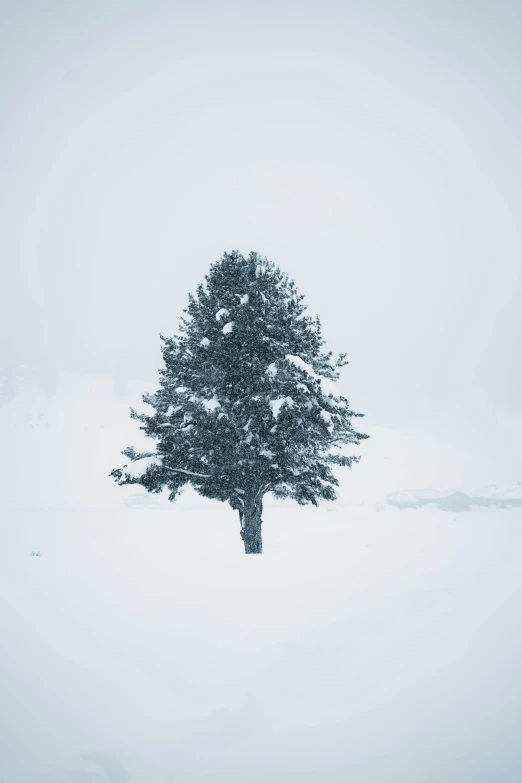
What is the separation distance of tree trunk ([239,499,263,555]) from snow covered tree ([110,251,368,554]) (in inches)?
1.3

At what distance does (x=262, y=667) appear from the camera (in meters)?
7.44

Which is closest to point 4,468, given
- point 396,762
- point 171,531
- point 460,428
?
point 171,531

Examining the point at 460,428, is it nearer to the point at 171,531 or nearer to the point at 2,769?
the point at 171,531

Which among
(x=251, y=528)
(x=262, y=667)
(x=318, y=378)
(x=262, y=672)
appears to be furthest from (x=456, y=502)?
(x=262, y=672)

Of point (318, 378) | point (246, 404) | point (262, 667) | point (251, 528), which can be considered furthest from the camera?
point (251, 528)

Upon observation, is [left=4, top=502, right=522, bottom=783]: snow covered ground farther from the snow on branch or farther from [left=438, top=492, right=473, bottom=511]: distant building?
[left=438, top=492, right=473, bottom=511]: distant building

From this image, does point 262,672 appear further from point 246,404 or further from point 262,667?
point 246,404

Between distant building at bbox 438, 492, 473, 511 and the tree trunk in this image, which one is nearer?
the tree trunk

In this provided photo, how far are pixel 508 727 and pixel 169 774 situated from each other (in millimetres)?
4284

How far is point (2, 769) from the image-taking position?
5273mm

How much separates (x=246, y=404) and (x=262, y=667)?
25.4 feet

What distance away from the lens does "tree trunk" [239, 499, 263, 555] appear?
15.1 metres

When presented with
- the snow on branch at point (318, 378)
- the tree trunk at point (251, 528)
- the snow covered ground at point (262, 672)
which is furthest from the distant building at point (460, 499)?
the snow on branch at point (318, 378)

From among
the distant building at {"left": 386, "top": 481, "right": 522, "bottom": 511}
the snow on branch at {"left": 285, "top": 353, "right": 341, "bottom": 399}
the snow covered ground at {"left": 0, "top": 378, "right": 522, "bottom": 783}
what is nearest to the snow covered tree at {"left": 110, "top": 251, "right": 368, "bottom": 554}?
the snow on branch at {"left": 285, "top": 353, "right": 341, "bottom": 399}
